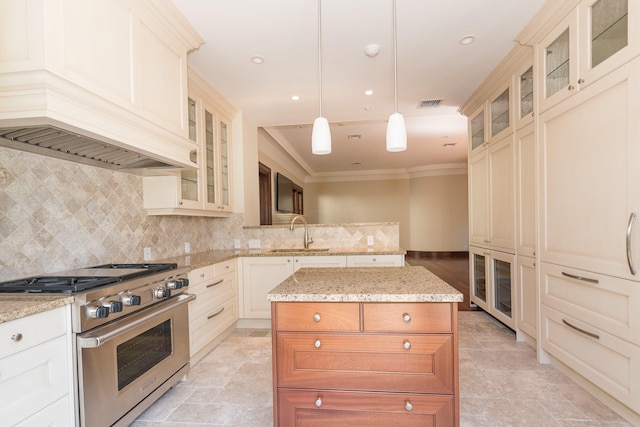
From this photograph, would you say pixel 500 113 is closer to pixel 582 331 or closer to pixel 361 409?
pixel 582 331

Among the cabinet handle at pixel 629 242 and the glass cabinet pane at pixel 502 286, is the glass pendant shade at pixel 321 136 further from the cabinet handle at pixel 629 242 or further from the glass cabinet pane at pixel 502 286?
the glass cabinet pane at pixel 502 286

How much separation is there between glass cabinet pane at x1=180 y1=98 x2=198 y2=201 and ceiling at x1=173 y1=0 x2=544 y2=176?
38 centimetres

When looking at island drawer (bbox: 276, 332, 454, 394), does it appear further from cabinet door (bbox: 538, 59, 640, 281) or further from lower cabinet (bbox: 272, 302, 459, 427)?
cabinet door (bbox: 538, 59, 640, 281)

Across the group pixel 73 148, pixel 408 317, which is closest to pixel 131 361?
pixel 73 148

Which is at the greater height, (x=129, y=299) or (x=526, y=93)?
(x=526, y=93)

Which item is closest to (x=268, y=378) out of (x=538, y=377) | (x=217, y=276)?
(x=217, y=276)

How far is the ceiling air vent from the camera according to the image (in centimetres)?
362

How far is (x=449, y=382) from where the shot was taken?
129 centimetres

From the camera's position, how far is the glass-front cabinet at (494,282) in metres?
2.90

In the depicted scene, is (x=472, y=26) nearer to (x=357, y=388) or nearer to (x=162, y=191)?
(x=357, y=388)

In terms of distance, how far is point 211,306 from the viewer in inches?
107

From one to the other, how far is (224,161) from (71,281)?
230cm

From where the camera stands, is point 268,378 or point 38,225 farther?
point 268,378

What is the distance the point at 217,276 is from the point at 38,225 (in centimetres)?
136
